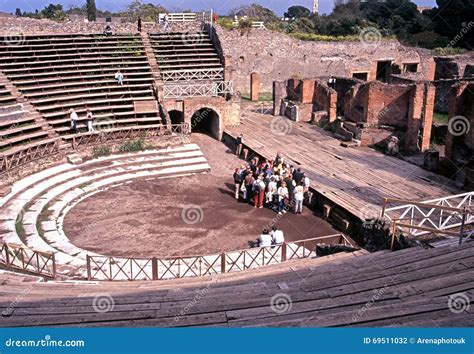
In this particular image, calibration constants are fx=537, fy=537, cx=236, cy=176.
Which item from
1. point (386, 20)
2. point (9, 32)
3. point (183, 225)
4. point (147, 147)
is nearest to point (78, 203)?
point (183, 225)

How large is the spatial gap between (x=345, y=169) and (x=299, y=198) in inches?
146

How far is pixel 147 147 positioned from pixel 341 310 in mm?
16555

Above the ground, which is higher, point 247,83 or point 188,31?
point 188,31

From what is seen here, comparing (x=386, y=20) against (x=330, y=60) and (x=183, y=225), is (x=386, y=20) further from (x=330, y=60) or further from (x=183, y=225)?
(x=183, y=225)

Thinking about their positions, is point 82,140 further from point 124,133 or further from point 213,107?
point 213,107

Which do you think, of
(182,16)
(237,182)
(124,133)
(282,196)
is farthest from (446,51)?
(282,196)

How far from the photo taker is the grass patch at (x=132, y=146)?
21.3 m

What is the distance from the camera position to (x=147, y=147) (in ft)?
71.5

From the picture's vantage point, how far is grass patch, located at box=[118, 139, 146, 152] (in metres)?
21.3

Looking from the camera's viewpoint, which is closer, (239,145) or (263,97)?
(239,145)

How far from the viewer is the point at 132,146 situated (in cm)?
2138

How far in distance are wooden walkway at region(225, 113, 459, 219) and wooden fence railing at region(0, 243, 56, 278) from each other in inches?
310

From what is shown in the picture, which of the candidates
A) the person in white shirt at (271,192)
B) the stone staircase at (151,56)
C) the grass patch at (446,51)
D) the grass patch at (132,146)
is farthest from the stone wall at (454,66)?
the grass patch at (132,146)

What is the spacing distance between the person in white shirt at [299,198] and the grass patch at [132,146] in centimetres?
807
